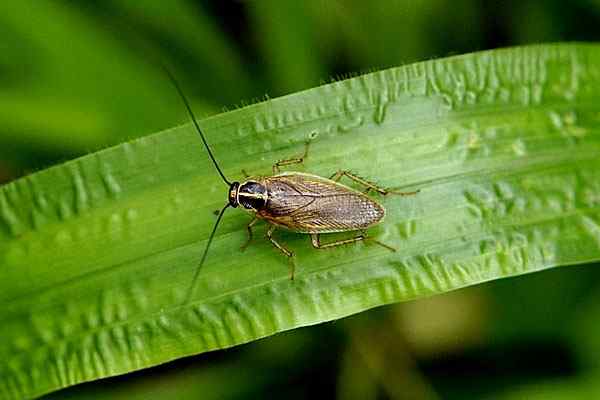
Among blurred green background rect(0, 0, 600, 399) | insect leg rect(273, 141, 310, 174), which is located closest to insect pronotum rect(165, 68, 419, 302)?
insect leg rect(273, 141, 310, 174)

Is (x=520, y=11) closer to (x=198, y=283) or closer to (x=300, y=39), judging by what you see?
(x=300, y=39)

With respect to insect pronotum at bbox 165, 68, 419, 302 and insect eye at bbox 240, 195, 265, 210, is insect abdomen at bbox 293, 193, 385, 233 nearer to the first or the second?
insect pronotum at bbox 165, 68, 419, 302

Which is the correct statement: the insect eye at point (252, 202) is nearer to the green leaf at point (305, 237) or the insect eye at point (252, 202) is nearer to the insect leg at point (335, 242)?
the green leaf at point (305, 237)

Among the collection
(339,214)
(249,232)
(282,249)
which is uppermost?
(339,214)

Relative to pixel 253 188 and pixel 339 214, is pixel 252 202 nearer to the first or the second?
pixel 253 188

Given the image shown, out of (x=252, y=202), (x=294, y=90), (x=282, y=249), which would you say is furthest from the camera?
(x=294, y=90)

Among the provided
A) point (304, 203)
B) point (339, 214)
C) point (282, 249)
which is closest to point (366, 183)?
point (339, 214)

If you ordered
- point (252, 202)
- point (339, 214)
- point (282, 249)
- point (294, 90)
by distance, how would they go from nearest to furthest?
1. point (282, 249)
2. point (252, 202)
3. point (339, 214)
4. point (294, 90)

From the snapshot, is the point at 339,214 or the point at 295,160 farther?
the point at 339,214
